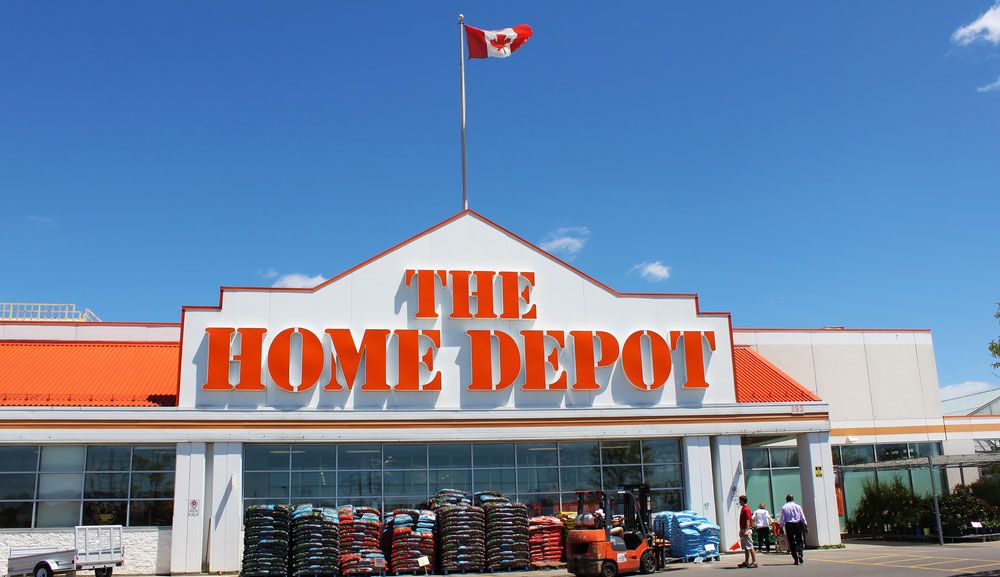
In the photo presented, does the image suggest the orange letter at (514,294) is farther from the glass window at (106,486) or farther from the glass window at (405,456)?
the glass window at (106,486)

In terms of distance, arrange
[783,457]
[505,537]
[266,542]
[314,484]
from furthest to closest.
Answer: [783,457]
[314,484]
[505,537]
[266,542]

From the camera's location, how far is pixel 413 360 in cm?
2712

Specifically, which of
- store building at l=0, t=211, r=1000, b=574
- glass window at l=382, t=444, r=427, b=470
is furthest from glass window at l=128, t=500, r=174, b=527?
glass window at l=382, t=444, r=427, b=470

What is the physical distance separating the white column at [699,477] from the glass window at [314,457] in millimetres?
11676

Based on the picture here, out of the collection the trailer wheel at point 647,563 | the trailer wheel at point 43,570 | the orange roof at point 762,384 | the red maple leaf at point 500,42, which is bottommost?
the trailer wheel at point 647,563

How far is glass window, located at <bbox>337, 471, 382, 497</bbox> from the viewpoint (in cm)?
2691

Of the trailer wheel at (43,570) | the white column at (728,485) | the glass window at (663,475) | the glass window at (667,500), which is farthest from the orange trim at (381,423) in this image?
the trailer wheel at (43,570)

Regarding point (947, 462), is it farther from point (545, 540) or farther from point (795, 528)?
point (545, 540)

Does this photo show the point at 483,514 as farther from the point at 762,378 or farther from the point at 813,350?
the point at 813,350

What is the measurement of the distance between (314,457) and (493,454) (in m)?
5.77

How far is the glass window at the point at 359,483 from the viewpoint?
1059 inches

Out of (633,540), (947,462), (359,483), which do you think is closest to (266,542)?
(359,483)

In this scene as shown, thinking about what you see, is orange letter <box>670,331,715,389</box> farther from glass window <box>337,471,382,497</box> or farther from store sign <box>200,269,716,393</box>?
glass window <box>337,471,382,497</box>

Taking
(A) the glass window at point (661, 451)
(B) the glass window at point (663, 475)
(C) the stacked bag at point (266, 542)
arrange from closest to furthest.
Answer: (C) the stacked bag at point (266, 542), (B) the glass window at point (663, 475), (A) the glass window at point (661, 451)
